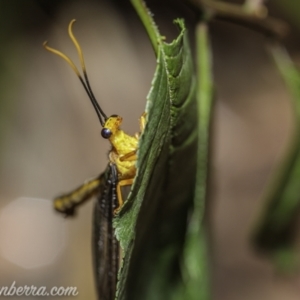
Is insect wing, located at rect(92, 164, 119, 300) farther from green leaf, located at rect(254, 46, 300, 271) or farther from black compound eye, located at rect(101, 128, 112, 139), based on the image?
green leaf, located at rect(254, 46, 300, 271)

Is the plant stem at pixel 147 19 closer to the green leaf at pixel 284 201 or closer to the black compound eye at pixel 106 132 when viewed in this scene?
the black compound eye at pixel 106 132

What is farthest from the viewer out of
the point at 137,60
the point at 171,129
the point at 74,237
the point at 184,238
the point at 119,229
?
the point at 137,60

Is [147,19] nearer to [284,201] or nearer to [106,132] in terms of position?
[106,132]

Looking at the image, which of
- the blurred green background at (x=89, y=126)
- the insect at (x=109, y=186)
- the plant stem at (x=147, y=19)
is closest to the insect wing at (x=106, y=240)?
the insect at (x=109, y=186)

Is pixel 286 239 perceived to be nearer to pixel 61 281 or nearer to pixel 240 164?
pixel 240 164

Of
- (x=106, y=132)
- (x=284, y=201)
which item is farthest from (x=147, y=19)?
(x=284, y=201)

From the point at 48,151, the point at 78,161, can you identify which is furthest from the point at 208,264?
the point at 48,151
